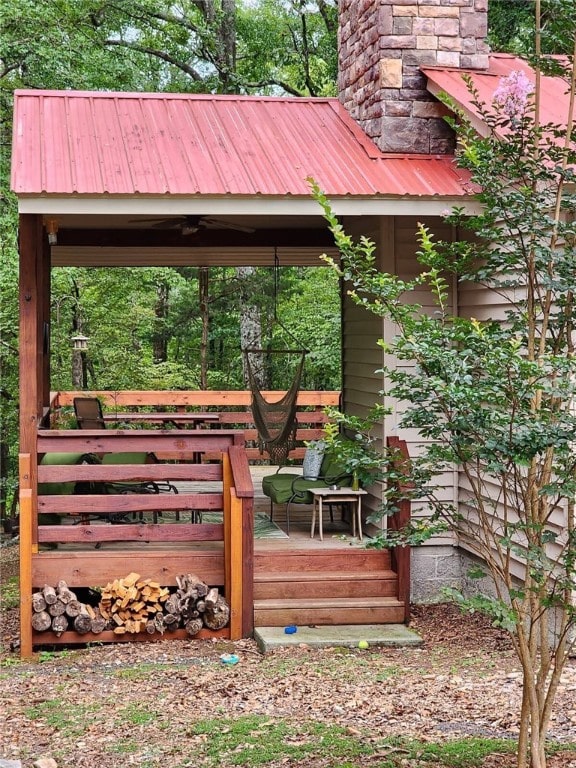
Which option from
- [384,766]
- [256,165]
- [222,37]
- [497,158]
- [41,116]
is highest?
[222,37]

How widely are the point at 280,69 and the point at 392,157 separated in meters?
12.0

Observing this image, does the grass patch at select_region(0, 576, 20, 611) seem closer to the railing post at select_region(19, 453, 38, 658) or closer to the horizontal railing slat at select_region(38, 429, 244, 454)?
the railing post at select_region(19, 453, 38, 658)

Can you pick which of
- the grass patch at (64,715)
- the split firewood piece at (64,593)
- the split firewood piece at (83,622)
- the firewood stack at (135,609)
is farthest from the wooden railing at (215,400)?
the grass patch at (64,715)

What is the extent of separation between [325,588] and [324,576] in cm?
8

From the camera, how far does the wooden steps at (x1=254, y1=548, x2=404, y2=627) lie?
264 inches

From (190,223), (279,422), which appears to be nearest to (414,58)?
(190,223)

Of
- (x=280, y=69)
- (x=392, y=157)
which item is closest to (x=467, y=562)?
(x=392, y=157)

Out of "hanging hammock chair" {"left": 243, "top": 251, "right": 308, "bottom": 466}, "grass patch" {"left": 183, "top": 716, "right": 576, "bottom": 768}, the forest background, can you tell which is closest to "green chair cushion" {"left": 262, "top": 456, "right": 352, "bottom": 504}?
"hanging hammock chair" {"left": 243, "top": 251, "right": 308, "bottom": 466}

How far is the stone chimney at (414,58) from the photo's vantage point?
7492mm

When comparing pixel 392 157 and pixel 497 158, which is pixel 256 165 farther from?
pixel 497 158

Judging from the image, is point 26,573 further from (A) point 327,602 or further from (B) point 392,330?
(B) point 392,330

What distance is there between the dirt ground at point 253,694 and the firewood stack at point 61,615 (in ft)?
0.51

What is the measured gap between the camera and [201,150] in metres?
7.29

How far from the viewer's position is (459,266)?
394 centimetres
